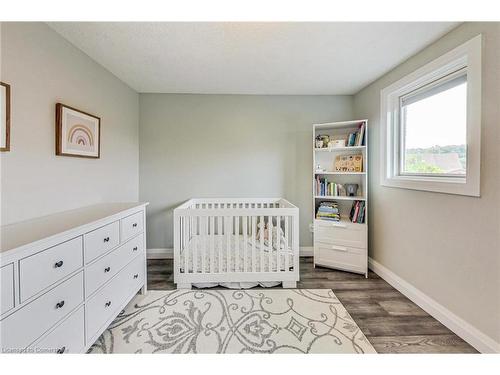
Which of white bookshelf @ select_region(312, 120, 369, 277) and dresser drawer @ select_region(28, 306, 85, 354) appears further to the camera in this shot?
white bookshelf @ select_region(312, 120, 369, 277)

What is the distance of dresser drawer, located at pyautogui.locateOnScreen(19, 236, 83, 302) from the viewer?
0.92m

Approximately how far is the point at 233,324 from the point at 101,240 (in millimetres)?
1143

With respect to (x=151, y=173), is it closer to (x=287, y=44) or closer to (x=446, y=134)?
(x=287, y=44)

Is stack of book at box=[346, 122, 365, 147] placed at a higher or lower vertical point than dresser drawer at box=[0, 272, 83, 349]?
higher

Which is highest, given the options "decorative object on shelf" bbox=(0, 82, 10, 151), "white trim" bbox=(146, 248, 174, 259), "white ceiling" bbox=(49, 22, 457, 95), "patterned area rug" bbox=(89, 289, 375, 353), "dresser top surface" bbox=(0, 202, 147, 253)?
"white ceiling" bbox=(49, 22, 457, 95)

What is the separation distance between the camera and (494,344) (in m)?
1.34

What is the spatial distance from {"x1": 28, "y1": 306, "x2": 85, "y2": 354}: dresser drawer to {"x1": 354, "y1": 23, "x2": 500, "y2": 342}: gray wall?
2539 mm

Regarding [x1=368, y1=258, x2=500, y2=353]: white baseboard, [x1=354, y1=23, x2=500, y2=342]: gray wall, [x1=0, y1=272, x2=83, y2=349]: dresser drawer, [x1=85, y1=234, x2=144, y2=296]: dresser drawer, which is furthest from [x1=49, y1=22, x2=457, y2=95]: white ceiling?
[x1=368, y1=258, x2=500, y2=353]: white baseboard

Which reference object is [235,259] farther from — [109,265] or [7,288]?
[7,288]

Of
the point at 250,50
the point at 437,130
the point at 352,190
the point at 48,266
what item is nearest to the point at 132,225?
the point at 48,266

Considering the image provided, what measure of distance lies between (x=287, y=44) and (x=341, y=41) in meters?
0.44

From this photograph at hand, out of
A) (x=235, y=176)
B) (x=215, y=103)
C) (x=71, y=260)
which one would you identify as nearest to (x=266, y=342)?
(x=71, y=260)

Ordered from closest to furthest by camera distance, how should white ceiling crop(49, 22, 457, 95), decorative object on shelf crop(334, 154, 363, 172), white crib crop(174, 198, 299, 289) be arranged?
white ceiling crop(49, 22, 457, 95) < white crib crop(174, 198, 299, 289) < decorative object on shelf crop(334, 154, 363, 172)

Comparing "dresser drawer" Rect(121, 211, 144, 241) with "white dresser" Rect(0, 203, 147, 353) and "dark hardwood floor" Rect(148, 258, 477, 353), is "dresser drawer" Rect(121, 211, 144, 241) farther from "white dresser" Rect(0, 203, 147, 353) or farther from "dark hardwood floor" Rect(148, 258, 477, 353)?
"dark hardwood floor" Rect(148, 258, 477, 353)
